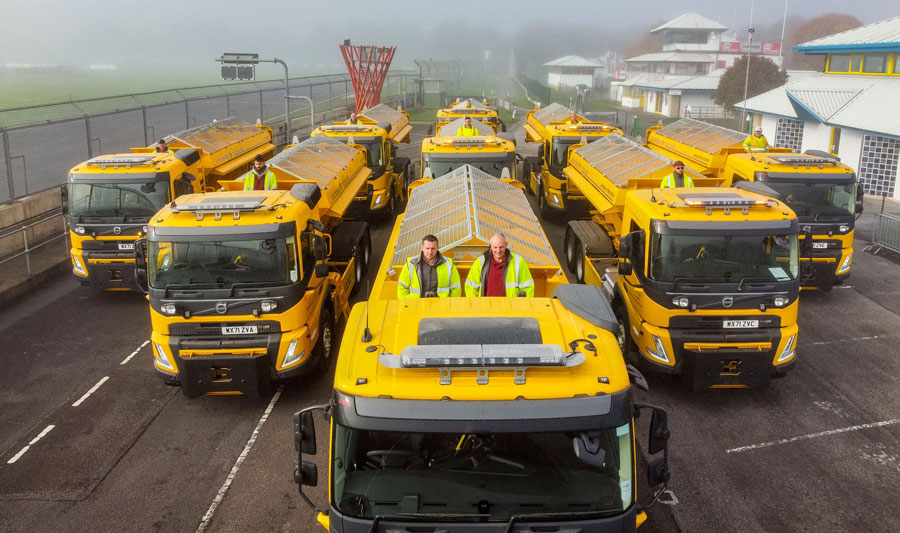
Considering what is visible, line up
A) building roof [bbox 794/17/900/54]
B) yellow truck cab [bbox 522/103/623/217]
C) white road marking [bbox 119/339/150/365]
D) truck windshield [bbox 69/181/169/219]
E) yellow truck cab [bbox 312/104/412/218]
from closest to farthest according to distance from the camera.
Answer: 1. white road marking [bbox 119/339/150/365]
2. truck windshield [bbox 69/181/169/219]
3. yellow truck cab [bbox 522/103/623/217]
4. yellow truck cab [bbox 312/104/412/218]
5. building roof [bbox 794/17/900/54]

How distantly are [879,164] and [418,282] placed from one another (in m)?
22.5

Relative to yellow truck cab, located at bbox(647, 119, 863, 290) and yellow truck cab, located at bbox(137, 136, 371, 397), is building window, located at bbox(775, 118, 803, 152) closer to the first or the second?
yellow truck cab, located at bbox(647, 119, 863, 290)

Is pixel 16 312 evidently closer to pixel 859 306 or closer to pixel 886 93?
pixel 859 306

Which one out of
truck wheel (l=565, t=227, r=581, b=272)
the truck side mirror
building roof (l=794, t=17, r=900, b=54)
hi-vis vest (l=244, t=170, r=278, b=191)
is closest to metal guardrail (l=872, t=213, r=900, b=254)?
truck wheel (l=565, t=227, r=581, b=272)

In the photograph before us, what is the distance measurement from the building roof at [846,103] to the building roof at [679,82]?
29.9m

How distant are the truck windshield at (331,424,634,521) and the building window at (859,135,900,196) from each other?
23227mm

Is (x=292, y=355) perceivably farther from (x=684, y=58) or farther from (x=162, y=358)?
(x=684, y=58)

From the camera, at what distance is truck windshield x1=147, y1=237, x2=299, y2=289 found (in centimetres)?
882

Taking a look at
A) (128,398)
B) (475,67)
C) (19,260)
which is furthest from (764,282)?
(475,67)

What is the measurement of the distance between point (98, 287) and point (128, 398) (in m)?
4.27

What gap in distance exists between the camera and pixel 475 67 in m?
171

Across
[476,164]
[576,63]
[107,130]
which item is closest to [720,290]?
[476,164]

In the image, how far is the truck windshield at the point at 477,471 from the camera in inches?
172

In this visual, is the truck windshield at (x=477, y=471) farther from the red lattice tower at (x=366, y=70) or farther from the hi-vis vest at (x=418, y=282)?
the red lattice tower at (x=366, y=70)
